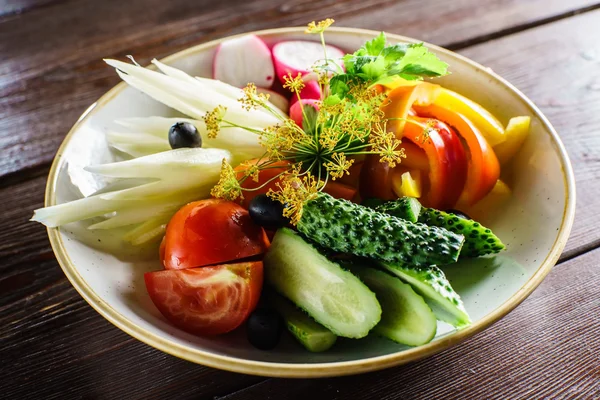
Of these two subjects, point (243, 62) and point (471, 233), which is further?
point (243, 62)

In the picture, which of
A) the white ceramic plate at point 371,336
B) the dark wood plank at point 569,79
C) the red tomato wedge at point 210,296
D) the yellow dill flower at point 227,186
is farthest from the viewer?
the dark wood plank at point 569,79

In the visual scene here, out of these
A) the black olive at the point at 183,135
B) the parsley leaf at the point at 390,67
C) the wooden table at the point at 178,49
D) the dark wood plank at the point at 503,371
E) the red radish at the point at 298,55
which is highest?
the parsley leaf at the point at 390,67

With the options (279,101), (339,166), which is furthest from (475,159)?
(279,101)

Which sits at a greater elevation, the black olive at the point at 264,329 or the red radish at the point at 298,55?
the red radish at the point at 298,55

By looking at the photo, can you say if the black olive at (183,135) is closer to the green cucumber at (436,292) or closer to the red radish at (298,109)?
the red radish at (298,109)

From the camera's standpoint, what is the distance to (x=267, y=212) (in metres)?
1.09

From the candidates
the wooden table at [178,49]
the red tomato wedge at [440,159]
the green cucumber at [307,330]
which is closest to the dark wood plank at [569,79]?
the wooden table at [178,49]

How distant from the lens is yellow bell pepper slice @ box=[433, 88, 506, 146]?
1.28 m

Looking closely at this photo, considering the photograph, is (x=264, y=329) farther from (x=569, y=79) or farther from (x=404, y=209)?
(x=569, y=79)

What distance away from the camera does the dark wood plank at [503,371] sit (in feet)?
3.35

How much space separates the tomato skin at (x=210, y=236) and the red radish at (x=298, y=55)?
534mm

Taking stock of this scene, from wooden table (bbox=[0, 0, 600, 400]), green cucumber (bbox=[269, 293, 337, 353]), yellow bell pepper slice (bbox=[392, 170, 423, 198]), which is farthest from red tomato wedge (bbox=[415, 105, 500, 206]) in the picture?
green cucumber (bbox=[269, 293, 337, 353])

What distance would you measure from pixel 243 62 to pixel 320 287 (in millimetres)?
798

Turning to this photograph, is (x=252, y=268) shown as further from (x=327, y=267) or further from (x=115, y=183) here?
(x=115, y=183)
